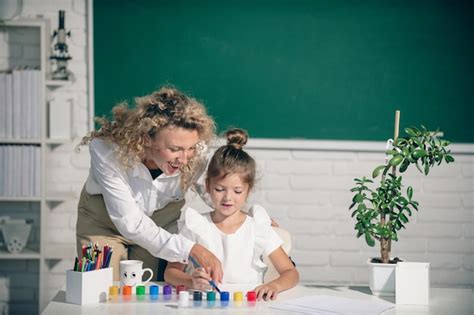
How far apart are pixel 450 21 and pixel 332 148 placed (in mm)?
887

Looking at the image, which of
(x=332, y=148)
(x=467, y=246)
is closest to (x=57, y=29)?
(x=332, y=148)

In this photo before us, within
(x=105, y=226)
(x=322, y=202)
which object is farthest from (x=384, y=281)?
(x=322, y=202)

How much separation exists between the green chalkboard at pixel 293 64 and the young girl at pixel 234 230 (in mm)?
1279

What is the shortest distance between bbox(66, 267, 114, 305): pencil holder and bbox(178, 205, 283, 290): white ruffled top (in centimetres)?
43

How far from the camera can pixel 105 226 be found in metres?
2.77

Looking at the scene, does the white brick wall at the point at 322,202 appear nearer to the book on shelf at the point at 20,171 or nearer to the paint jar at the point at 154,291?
the book on shelf at the point at 20,171

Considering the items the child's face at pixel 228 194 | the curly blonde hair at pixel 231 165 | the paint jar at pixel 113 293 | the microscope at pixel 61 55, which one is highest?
the microscope at pixel 61 55

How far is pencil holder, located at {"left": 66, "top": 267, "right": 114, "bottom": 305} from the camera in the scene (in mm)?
1963

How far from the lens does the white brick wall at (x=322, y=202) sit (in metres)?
3.71

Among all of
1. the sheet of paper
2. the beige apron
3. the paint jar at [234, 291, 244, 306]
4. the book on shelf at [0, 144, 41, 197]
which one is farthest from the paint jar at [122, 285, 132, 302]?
the book on shelf at [0, 144, 41, 197]

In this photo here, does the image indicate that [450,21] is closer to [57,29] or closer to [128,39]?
[128,39]

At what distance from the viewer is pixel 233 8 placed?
12.1 ft

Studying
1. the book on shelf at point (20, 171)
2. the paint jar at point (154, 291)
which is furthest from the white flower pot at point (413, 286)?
the book on shelf at point (20, 171)

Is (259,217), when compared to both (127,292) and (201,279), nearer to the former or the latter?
(201,279)
